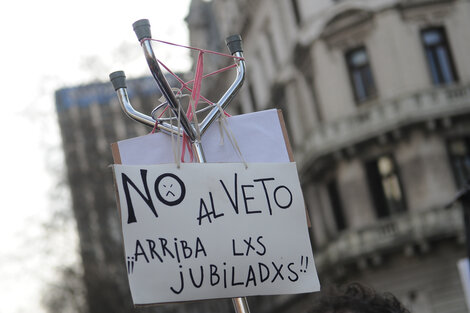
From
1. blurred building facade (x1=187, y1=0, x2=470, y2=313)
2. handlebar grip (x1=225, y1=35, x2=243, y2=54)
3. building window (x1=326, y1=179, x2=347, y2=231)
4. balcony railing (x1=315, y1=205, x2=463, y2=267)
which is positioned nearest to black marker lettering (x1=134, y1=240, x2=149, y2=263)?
handlebar grip (x1=225, y1=35, x2=243, y2=54)

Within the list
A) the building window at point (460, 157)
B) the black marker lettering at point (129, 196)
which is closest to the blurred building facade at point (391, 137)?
the building window at point (460, 157)

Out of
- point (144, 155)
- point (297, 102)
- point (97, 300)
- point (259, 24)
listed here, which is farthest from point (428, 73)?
point (144, 155)

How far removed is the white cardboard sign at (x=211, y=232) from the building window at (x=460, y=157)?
67.8ft

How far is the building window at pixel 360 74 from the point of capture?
80.5 feet

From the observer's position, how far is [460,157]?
933 inches

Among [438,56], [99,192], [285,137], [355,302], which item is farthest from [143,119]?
→ [99,192]

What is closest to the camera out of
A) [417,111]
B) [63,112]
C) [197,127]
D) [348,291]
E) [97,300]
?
[348,291]

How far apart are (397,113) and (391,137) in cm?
69

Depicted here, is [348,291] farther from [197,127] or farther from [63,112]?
[63,112]

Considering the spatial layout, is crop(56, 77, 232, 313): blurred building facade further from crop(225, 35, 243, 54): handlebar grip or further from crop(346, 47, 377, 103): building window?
crop(225, 35, 243, 54): handlebar grip

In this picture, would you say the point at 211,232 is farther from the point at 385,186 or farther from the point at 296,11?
the point at 296,11

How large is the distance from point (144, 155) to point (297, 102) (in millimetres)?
24158

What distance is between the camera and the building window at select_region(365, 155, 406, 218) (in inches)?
939

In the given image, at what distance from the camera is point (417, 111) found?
23453mm
